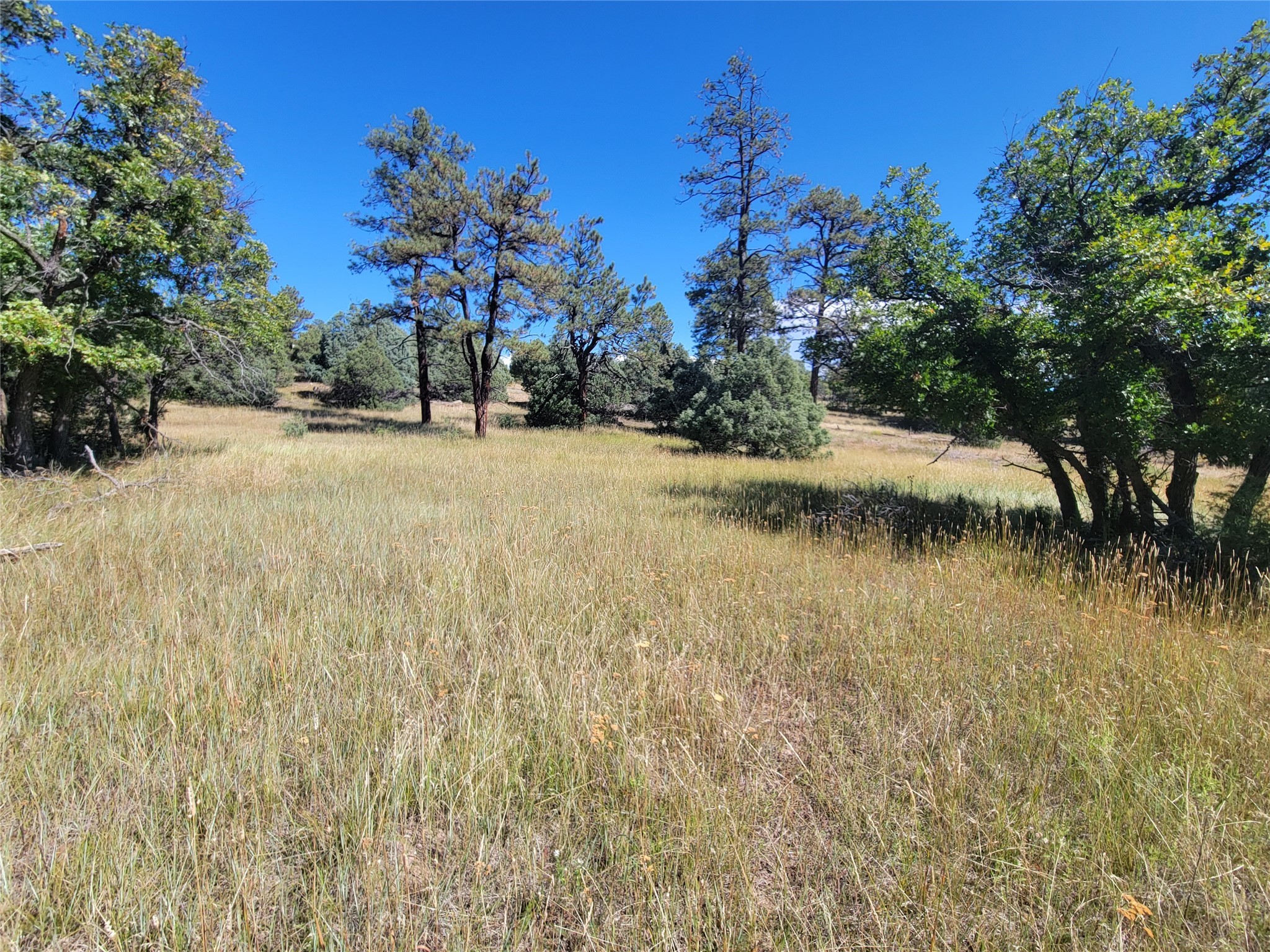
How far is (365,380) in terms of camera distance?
34.2 metres

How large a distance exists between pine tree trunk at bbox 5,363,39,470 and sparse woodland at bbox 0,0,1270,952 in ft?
0.20

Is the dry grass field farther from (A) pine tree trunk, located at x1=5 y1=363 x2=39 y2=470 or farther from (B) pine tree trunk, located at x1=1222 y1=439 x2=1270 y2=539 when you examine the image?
(A) pine tree trunk, located at x1=5 y1=363 x2=39 y2=470

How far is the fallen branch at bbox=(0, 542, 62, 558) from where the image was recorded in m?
4.07

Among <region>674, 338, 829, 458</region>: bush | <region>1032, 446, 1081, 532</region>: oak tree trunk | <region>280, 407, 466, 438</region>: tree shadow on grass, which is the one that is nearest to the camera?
<region>1032, 446, 1081, 532</region>: oak tree trunk

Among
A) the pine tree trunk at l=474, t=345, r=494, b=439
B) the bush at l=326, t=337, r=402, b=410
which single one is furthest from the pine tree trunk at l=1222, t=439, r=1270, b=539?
the bush at l=326, t=337, r=402, b=410

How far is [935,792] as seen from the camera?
2.05 metres

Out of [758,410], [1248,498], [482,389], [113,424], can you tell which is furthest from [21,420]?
[758,410]

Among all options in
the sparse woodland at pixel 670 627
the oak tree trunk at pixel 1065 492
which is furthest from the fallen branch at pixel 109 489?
the oak tree trunk at pixel 1065 492

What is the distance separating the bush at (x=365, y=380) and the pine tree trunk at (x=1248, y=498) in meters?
38.9

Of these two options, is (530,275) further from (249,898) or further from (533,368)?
(249,898)

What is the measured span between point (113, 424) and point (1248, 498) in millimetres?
18709

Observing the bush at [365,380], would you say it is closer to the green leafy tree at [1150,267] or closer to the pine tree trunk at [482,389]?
the pine tree trunk at [482,389]

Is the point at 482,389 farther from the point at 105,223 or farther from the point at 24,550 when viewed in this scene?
the point at 24,550

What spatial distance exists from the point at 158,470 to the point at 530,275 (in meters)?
12.4
